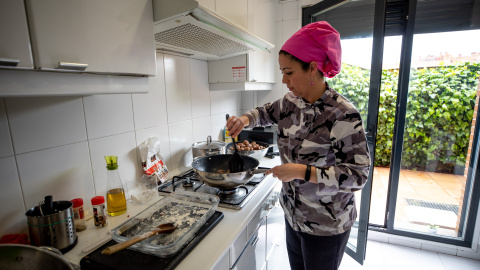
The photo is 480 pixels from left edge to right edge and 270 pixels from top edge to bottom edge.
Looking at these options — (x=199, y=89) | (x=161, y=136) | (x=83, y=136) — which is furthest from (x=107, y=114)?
(x=199, y=89)

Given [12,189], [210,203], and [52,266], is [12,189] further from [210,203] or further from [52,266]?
[210,203]

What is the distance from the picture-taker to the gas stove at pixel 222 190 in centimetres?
112

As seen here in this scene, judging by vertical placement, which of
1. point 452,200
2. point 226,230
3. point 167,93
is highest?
point 167,93

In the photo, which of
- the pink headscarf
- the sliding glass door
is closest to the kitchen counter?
the pink headscarf

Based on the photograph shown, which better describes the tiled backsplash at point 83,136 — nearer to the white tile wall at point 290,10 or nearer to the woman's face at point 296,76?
the woman's face at point 296,76

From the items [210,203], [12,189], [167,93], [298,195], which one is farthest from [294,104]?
[12,189]

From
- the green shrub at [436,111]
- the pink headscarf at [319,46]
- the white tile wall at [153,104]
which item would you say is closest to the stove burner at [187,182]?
the white tile wall at [153,104]

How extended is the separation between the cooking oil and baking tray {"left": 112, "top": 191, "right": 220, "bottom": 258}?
0.19 meters

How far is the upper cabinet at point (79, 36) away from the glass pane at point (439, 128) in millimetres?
2017

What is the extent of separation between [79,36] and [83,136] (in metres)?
0.51

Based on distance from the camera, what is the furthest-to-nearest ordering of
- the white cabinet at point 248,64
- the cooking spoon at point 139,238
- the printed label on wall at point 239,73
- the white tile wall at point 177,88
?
the printed label on wall at point 239,73
the white cabinet at point 248,64
the white tile wall at point 177,88
the cooking spoon at point 139,238

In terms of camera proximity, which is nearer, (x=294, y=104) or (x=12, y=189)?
(x=12, y=189)

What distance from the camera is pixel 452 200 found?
2.13 metres

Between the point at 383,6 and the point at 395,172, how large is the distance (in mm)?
1331
